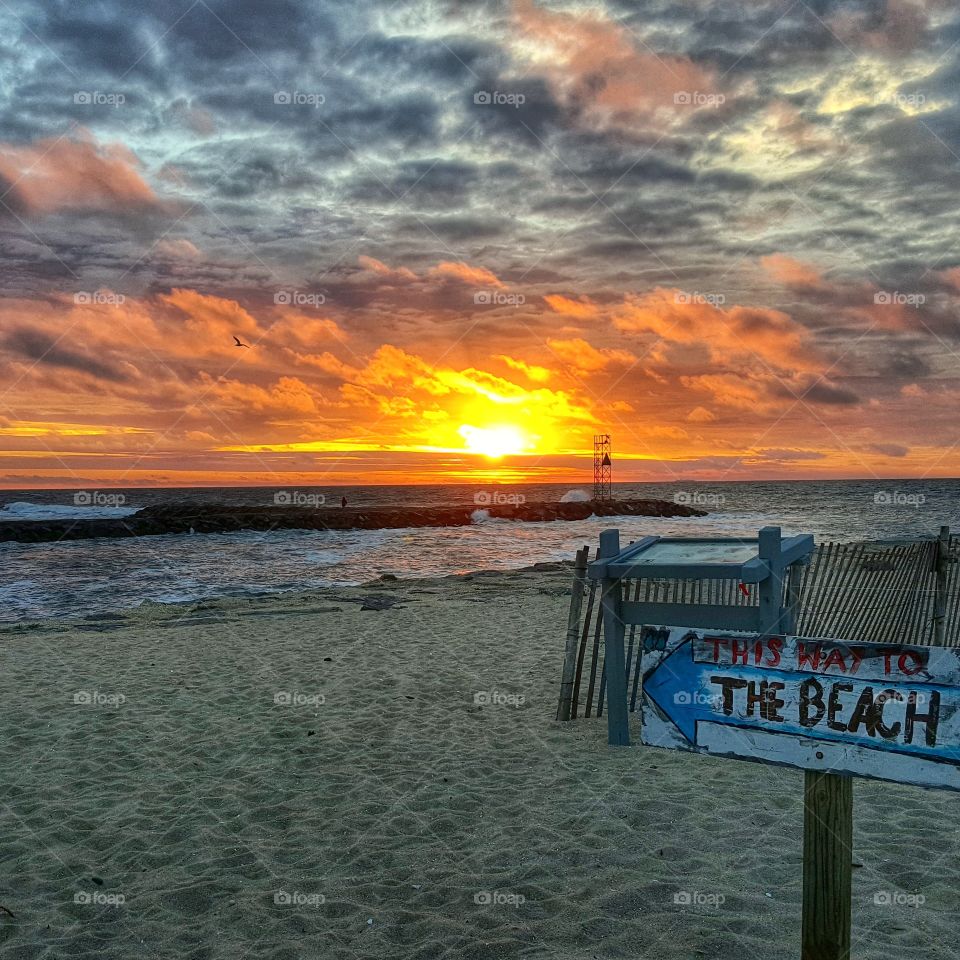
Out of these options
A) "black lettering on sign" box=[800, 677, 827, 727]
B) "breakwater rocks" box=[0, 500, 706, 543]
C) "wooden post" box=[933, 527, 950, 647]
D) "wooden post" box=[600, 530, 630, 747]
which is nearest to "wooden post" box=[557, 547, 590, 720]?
"wooden post" box=[600, 530, 630, 747]

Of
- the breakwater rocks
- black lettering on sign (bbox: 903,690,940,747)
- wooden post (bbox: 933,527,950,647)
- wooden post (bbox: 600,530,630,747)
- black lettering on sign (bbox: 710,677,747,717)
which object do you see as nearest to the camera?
black lettering on sign (bbox: 903,690,940,747)

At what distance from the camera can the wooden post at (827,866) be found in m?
2.53

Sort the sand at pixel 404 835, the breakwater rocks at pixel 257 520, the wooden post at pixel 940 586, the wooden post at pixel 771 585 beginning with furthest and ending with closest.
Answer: the breakwater rocks at pixel 257 520, the wooden post at pixel 940 586, the wooden post at pixel 771 585, the sand at pixel 404 835

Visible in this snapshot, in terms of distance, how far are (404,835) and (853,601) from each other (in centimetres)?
565

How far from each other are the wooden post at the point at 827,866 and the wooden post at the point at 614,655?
4.25 metres

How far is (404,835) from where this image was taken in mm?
5465

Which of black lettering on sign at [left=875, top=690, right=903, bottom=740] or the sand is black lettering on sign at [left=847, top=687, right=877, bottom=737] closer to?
black lettering on sign at [left=875, top=690, right=903, bottom=740]

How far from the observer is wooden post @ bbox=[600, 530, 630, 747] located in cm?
696

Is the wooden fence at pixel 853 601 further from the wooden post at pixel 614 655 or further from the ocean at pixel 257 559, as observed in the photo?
the ocean at pixel 257 559

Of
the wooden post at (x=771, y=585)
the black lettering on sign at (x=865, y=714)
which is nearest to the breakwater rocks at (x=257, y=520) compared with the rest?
the wooden post at (x=771, y=585)

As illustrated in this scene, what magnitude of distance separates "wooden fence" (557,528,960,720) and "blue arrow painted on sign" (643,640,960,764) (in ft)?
14.3

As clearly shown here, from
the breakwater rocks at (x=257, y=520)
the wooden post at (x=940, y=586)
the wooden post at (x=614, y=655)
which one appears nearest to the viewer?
the wooden post at (x=614, y=655)

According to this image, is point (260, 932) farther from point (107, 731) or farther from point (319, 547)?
point (319, 547)

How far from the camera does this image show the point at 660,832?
5.38m
